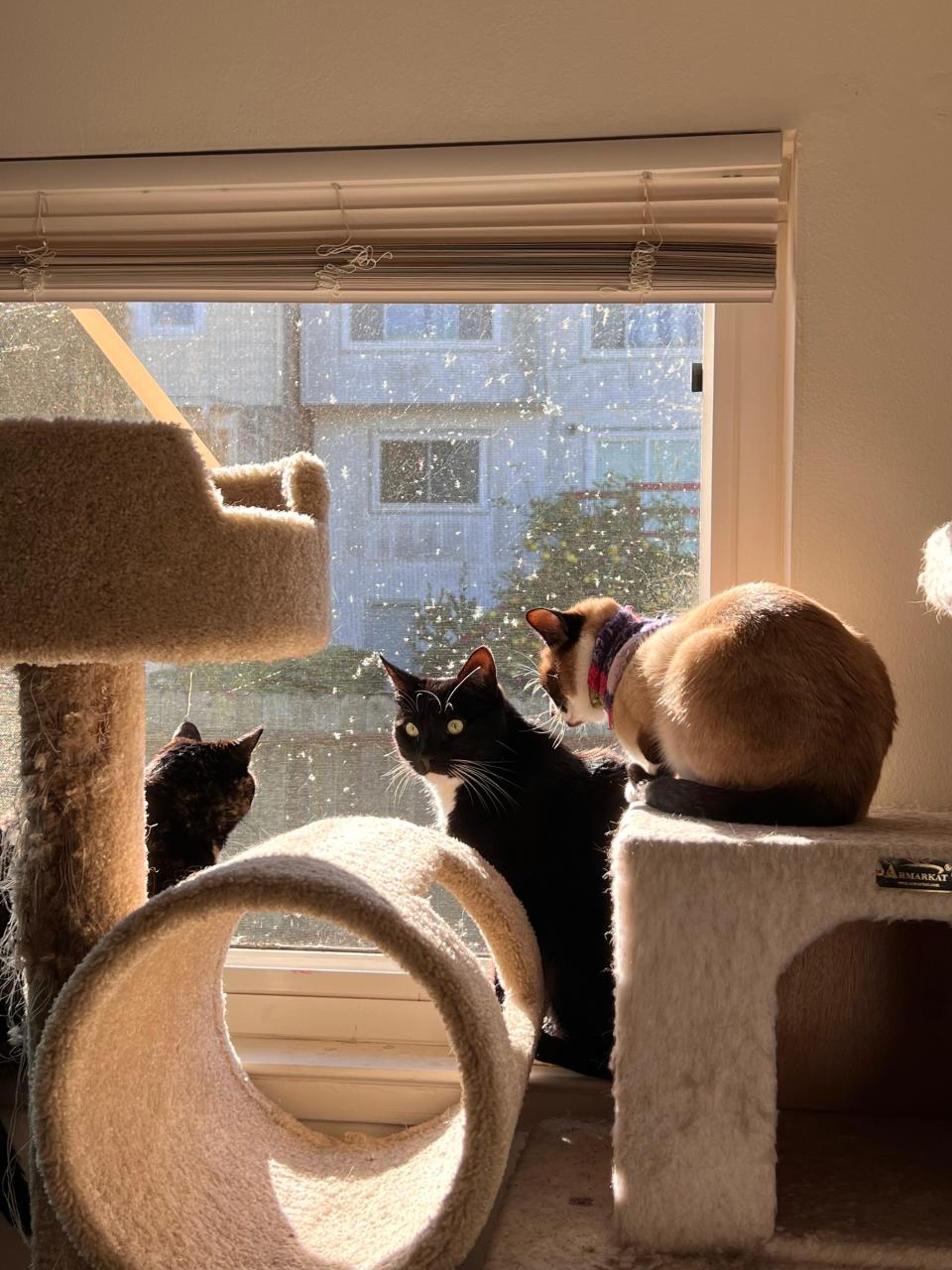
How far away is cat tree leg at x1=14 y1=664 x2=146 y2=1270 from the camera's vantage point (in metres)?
1.11

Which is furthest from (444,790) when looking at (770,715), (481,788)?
(770,715)

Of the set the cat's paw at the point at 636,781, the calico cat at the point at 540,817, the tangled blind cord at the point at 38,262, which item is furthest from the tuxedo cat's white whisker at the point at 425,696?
the tangled blind cord at the point at 38,262

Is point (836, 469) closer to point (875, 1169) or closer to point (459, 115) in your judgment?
point (459, 115)

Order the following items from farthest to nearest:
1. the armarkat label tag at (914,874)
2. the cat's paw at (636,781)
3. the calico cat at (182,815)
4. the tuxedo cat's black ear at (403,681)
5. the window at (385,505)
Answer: the window at (385,505), the tuxedo cat's black ear at (403,681), the calico cat at (182,815), the cat's paw at (636,781), the armarkat label tag at (914,874)

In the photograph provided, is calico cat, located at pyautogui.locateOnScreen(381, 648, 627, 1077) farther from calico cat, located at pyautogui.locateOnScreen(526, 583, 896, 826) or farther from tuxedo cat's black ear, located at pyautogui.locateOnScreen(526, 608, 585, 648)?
calico cat, located at pyautogui.locateOnScreen(526, 583, 896, 826)

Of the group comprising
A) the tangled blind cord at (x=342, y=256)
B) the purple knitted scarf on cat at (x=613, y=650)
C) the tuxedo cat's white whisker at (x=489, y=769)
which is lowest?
the tuxedo cat's white whisker at (x=489, y=769)

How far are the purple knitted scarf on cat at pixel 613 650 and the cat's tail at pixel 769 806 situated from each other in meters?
0.28

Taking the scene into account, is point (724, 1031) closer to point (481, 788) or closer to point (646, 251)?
point (481, 788)

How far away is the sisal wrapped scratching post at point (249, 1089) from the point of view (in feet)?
3.20

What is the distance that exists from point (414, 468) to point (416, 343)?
0.19 metres

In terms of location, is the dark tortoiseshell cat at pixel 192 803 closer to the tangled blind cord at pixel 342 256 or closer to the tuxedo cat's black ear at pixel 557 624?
the tuxedo cat's black ear at pixel 557 624

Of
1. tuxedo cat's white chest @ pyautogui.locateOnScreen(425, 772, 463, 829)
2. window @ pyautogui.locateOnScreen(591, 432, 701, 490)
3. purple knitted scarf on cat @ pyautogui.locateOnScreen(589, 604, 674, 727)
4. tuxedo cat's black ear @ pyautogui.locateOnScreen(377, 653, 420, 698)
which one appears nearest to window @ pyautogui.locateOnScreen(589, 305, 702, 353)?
window @ pyautogui.locateOnScreen(591, 432, 701, 490)

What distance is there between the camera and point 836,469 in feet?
4.76

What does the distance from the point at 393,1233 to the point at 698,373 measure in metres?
1.17
